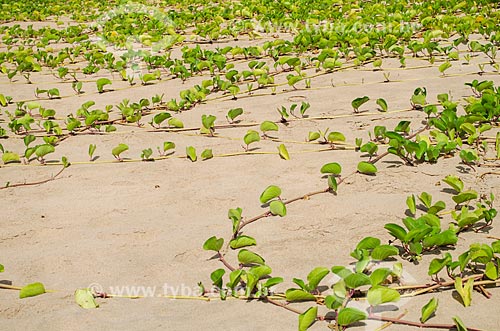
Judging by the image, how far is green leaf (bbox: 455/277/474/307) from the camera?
6.45 feet

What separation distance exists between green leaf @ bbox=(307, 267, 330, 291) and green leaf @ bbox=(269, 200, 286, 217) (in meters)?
0.60

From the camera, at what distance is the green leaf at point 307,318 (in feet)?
6.16

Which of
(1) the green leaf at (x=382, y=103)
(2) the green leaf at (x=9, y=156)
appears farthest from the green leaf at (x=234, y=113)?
(2) the green leaf at (x=9, y=156)

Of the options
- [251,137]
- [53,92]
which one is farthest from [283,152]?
[53,92]

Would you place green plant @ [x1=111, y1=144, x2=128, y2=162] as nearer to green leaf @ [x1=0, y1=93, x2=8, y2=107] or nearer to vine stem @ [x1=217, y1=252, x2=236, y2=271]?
vine stem @ [x1=217, y1=252, x2=236, y2=271]

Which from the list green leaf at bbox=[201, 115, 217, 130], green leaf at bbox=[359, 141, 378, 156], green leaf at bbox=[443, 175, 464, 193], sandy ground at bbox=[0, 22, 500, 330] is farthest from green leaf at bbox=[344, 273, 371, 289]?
green leaf at bbox=[201, 115, 217, 130]

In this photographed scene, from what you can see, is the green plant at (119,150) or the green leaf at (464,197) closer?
the green leaf at (464,197)

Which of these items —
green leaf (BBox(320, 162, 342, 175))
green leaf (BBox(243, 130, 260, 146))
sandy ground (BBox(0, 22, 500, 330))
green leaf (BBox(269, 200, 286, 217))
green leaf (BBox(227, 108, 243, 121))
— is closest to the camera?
sandy ground (BBox(0, 22, 500, 330))

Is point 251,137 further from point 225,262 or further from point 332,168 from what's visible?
point 225,262

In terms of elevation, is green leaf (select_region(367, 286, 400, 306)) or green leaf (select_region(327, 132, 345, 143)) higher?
green leaf (select_region(367, 286, 400, 306))

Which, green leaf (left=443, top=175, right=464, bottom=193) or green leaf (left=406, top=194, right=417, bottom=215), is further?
green leaf (left=443, top=175, right=464, bottom=193)

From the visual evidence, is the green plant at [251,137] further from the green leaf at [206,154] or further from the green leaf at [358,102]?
the green leaf at [358,102]

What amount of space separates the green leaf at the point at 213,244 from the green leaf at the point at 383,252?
22.8 inches

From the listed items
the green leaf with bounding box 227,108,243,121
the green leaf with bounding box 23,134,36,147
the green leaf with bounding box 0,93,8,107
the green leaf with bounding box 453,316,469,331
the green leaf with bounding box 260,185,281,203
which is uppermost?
the green leaf with bounding box 453,316,469,331
